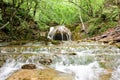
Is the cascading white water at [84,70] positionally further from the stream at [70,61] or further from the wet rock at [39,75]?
the wet rock at [39,75]

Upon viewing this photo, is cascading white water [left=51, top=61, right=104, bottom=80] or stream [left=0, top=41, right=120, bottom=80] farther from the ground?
stream [left=0, top=41, right=120, bottom=80]

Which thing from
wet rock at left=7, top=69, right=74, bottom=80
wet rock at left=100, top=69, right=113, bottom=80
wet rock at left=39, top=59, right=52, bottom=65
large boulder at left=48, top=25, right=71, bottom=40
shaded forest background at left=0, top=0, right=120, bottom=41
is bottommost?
Result: wet rock at left=100, top=69, right=113, bottom=80

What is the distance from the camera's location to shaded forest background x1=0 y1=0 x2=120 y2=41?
43.7 ft

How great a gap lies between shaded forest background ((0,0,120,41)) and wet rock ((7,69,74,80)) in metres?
5.01

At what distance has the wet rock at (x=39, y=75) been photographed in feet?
20.7

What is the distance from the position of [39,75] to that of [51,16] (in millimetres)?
9456

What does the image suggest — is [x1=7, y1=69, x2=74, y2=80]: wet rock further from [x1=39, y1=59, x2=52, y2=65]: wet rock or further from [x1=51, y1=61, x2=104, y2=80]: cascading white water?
[x1=39, y1=59, x2=52, y2=65]: wet rock

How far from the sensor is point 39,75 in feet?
21.5

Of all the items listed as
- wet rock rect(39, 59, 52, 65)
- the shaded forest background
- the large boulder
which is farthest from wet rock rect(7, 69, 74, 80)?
the large boulder

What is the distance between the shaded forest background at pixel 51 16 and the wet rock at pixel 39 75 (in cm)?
501

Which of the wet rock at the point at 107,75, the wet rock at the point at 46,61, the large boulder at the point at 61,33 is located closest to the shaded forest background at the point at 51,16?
the large boulder at the point at 61,33

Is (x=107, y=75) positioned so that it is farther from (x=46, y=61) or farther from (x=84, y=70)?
(x=46, y=61)

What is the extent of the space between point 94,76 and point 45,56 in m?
2.45

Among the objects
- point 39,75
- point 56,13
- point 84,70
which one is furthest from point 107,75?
point 56,13
